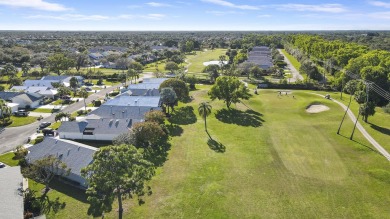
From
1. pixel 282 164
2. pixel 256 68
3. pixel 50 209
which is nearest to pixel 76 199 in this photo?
pixel 50 209

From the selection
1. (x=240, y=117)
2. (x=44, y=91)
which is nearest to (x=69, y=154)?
(x=240, y=117)

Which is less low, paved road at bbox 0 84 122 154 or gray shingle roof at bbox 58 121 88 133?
gray shingle roof at bbox 58 121 88 133

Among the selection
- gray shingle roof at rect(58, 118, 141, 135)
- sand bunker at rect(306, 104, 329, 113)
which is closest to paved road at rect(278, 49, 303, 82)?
sand bunker at rect(306, 104, 329, 113)

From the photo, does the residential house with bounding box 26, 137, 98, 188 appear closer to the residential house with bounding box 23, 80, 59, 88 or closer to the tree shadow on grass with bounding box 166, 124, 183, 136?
the tree shadow on grass with bounding box 166, 124, 183, 136

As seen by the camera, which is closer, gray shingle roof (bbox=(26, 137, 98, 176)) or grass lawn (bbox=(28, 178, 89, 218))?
grass lawn (bbox=(28, 178, 89, 218))

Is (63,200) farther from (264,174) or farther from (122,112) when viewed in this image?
(122,112)
